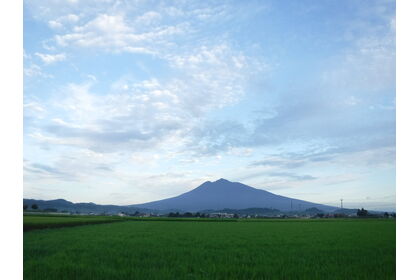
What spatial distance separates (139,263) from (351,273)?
14.7ft

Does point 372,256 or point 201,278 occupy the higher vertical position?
point 201,278

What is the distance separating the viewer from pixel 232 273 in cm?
582
